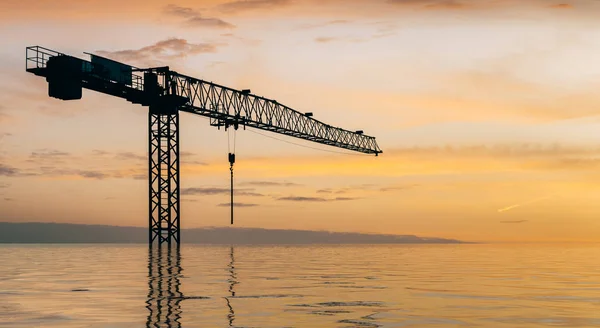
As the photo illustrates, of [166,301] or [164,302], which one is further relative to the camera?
Answer: [166,301]

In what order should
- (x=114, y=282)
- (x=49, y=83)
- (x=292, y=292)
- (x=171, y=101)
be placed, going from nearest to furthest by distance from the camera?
(x=292, y=292), (x=114, y=282), (x=49, y=83), (x=171, y=101)

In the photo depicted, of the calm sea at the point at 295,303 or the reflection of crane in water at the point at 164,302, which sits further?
the calm sea at the point at 295,303

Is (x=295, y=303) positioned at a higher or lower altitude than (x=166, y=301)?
lower

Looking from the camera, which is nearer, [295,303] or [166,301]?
[295,303]

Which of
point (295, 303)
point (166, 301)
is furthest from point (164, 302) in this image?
point (295, 303)

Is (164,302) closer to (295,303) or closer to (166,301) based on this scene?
(166,301)

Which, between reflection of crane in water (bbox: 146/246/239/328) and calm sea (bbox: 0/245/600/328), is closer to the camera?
reflection of crane in water (bbox: 146/246/239/328)

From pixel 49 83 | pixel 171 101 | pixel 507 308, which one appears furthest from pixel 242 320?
pixel 171 101

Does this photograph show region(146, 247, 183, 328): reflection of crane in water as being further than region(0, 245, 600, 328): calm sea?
No

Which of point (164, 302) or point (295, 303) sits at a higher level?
point (164, 302)

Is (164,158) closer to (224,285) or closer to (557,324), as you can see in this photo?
(224,285)

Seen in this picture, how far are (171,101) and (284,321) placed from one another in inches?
2864

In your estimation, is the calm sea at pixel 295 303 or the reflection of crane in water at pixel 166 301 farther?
the calm sea at pixel 295 303

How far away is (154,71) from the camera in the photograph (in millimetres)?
92125
